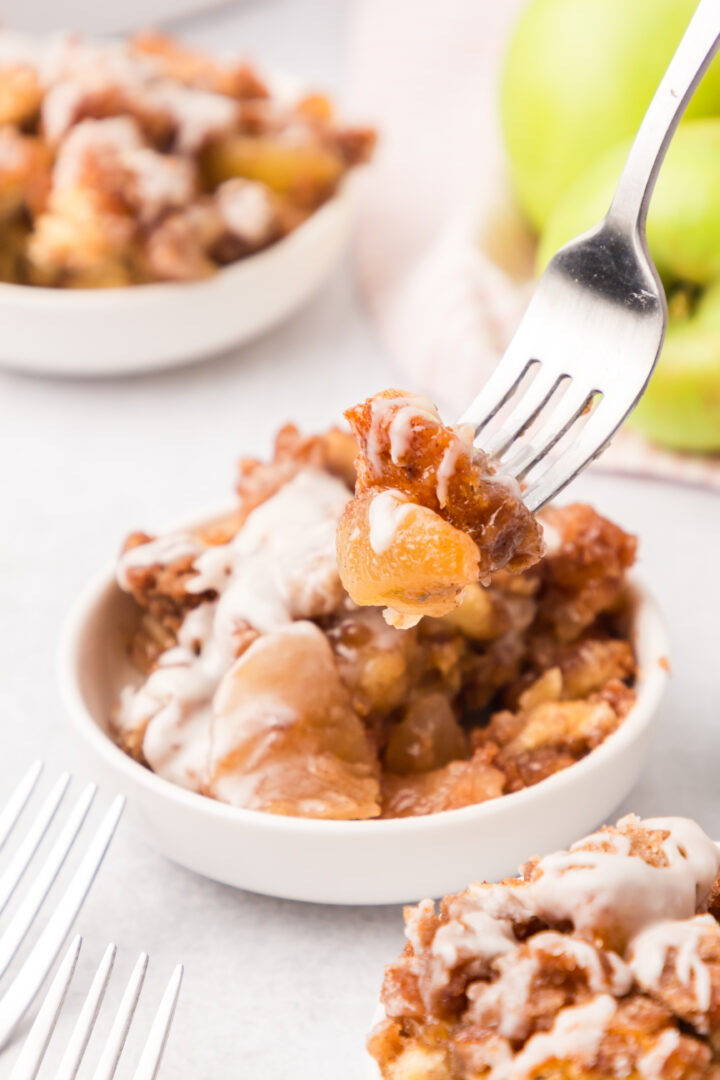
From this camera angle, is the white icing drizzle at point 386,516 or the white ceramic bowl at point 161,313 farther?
the white ceramic bowl at point 161,313

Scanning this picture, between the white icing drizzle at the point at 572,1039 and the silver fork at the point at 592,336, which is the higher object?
the silver fork at the point at 592,336

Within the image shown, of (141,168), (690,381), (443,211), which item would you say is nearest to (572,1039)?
(690,381)

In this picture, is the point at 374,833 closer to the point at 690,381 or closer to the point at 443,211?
the point at 690,381

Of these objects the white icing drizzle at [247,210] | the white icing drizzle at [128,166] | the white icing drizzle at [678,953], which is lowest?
the white icing drizzle at [247,210]

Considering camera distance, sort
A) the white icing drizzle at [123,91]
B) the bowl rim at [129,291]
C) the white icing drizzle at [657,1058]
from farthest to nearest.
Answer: the white icing drizzle at [123,91] → the bowl rim at [129,291] → the white icing drizzle at [657,1058]

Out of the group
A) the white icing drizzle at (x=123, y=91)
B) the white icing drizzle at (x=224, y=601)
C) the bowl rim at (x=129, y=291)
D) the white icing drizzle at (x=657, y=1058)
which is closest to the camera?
the white icing drizzle at (x=657, y=1058)

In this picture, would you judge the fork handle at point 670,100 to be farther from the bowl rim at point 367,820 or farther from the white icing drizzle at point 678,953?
the white icing drizzle at point 678,953

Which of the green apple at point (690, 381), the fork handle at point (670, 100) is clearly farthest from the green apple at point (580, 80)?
the fork handle at point (670, 100)
